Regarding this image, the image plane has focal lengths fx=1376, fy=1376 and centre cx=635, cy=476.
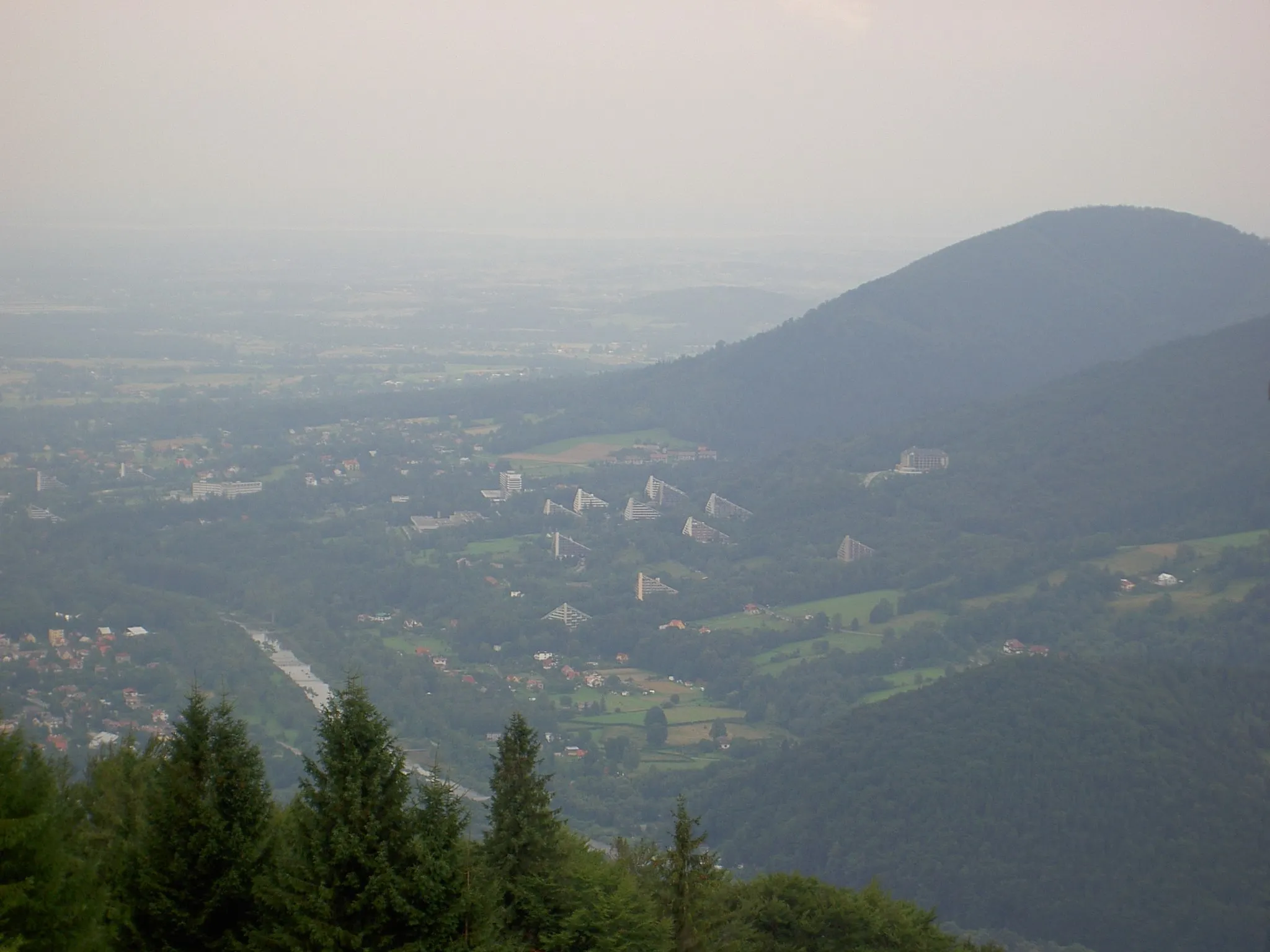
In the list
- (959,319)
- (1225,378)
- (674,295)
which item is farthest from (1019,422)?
(674,295)

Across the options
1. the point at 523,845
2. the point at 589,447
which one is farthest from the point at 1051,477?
the point at 523,845

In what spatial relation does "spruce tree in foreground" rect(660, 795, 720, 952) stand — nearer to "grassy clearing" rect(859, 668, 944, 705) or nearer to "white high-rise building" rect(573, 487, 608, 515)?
"grassy clearing" rect(859, 668, 944, 705)

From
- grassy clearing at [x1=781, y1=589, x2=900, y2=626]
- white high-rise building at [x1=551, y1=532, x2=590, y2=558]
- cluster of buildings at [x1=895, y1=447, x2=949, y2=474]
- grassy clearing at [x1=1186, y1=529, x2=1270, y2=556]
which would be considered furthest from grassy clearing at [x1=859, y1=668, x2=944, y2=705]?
cluster of buildings at [x1=895, y1=447, x2=949, y2=474]

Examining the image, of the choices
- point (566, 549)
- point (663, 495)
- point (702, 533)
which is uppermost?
point (663, 495)

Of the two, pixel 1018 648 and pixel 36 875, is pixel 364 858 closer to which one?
pixel 36 875

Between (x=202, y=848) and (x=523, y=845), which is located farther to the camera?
(x=523, y=845)

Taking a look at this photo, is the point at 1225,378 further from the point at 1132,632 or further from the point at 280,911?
the point at 280,911
